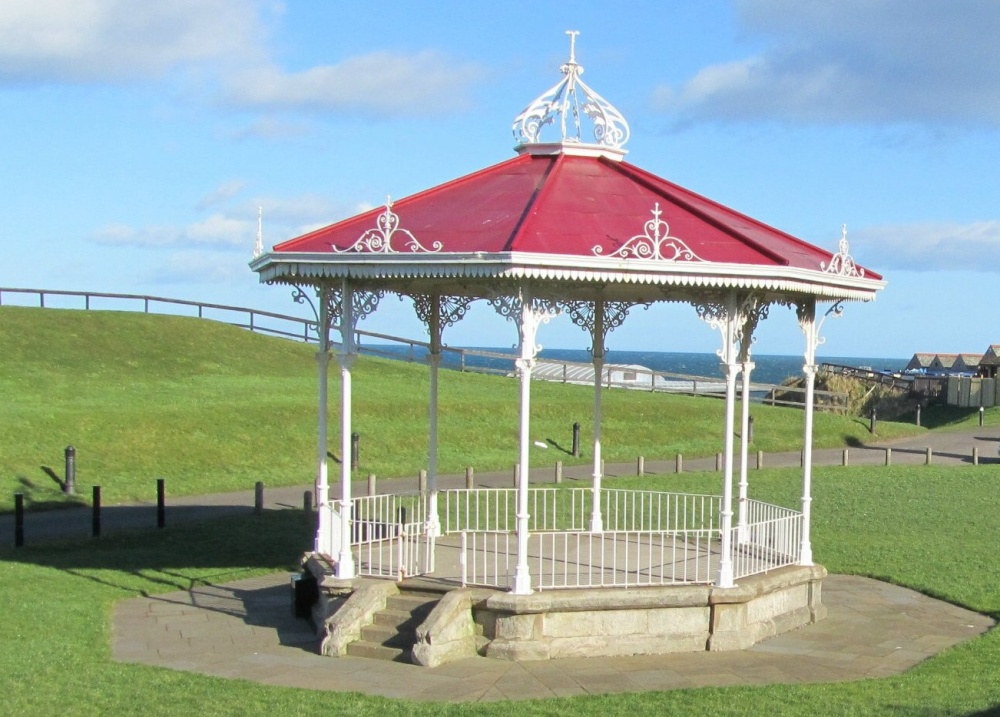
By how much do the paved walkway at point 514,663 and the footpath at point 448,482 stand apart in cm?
748

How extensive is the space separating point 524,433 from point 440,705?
3.34m

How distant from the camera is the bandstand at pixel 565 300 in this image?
43.8ft

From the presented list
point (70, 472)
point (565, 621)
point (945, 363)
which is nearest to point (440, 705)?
point (565, 621)

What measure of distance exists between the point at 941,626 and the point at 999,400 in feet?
Answer: 143

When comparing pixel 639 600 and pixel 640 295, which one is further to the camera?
pixel 640 295

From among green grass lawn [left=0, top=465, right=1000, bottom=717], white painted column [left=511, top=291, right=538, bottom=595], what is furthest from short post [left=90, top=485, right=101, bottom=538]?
white painted column [left=511, top=291, right=538, bottom=595]

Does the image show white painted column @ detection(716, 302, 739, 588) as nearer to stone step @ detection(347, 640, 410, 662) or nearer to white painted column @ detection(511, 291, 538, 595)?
white painted column @ detection(511, 291, 538, 595)

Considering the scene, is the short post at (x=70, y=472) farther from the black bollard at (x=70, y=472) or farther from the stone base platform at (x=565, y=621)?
the stone base platform at (x=565, y=621)

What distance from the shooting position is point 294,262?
48.8 ft

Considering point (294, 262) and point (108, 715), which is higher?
point (294, 262)

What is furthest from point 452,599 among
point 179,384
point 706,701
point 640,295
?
point 179,384

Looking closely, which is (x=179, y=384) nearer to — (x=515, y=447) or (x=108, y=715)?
(x=515, y=447)

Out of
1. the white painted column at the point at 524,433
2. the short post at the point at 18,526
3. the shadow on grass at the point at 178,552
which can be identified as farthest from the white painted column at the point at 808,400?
the short post at the point at 18,526

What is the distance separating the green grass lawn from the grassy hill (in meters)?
5.78
